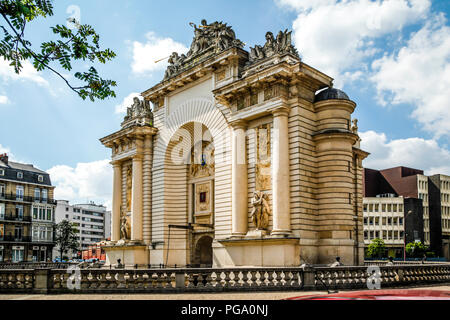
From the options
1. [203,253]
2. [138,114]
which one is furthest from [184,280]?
[138,114]

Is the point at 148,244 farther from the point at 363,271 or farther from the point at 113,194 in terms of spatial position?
the point at 363,271

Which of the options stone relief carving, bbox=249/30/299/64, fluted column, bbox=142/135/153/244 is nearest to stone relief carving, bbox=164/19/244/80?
stone relief carving, bbox=249/30/299/64

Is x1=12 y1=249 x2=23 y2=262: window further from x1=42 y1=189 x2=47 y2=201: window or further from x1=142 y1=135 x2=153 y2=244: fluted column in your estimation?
x1=142 y1=135 x2=153 y2=244: fluted column

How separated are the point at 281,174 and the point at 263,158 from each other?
2226mm

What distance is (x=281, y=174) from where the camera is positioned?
26.3 meters

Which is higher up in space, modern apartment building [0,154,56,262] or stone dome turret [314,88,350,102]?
stone dome turret [314,88,350,102]

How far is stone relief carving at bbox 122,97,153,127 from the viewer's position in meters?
39.9

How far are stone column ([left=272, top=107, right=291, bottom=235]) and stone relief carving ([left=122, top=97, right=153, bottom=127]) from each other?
15.9 metres

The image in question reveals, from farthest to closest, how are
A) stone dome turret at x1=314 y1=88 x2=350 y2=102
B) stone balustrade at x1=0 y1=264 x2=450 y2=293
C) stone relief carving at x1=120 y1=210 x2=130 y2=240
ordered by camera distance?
1. stone relief carving at x1=120 y1=210 x2=130 y2=240
2. stone dome turret at x1=314 y1=88 x2=350 y2=102
3. stone balustrade at x1=0 y1=264 x2=450 y2=293

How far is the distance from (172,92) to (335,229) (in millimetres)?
17946

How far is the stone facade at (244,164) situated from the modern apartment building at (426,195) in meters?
58.0

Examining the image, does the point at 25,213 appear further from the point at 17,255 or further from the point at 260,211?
the point at 260,211
